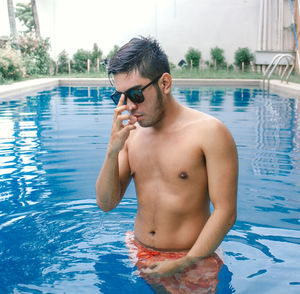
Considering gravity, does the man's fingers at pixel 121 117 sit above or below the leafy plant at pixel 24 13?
below

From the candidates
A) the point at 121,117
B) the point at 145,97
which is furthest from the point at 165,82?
the point at 121,117

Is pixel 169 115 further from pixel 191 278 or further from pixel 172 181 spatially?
pixel 191 278

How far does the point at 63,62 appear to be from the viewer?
65.8 feet

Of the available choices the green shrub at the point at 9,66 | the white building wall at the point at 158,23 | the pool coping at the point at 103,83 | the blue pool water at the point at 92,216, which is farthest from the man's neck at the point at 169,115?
the white building wall at the point at 158,23

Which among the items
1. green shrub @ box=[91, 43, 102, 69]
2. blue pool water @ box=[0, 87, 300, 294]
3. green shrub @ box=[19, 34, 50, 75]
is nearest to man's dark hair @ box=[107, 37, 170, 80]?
blue pool water @ box=[0, 87, 300, 294]

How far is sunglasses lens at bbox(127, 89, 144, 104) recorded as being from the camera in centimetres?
209

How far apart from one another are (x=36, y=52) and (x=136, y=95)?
17.8m

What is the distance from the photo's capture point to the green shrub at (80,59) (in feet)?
65.6

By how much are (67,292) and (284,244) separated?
1584 mm

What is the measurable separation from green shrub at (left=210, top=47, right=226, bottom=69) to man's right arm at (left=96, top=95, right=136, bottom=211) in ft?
59.1

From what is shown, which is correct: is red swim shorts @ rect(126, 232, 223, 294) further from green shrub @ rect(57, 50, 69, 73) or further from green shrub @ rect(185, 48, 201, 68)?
green shrub @ rect(57, 50, 69, 73)

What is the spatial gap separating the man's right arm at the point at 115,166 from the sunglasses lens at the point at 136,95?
4cm

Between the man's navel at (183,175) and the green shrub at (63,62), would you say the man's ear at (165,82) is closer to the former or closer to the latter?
the man's navel at (183,175)

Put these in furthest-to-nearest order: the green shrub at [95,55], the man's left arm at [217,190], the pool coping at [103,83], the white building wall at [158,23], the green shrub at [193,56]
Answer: the green shrub at [95,55], the green shrub at [193,56], the white building wall at [158,23], the pool coping at [103,83], the man's left arm at [217,190]
